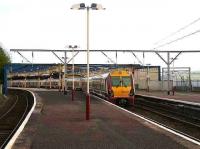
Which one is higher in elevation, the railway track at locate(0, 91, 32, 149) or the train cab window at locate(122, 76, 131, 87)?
the train cab window at locate(122, 76, 131, 87)

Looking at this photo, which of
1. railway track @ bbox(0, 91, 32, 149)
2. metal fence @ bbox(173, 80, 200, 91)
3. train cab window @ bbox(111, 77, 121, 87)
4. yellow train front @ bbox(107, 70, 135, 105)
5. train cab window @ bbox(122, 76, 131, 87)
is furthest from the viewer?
metal fence @ bbox(173, 80, 200, 91)

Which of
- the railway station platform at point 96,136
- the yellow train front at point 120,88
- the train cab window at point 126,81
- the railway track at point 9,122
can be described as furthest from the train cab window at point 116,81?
the railway station platform at point 96,136

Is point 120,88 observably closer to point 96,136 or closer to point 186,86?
point 96,136

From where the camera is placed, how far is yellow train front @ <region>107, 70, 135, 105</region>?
4081cm

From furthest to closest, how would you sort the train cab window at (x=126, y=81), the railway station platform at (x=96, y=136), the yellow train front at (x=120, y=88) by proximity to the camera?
the train cab window at (x=126, y=81) → the yellow train front at (x=120, y=88) → the railway station platform at (x=96, y=136)

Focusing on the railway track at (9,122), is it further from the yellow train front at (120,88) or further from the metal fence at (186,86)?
the metal fence at (186,86)

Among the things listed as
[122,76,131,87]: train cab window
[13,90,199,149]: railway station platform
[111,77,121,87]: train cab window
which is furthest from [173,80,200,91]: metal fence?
[13,90,199,149]: railway station platform

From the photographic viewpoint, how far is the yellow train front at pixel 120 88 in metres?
40.8

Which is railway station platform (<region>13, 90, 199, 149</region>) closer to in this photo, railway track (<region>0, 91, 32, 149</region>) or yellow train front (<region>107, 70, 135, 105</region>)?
railway track (<region>0, 91, 32, 149</region>)

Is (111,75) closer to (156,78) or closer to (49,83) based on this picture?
(156,78)

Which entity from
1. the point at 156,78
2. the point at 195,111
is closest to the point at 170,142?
the point at 195,111

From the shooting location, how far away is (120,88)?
40.9 m

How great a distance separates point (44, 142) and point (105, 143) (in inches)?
72.5

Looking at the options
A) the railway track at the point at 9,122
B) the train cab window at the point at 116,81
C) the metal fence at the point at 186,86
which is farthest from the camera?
the metal fence at the point at 186,86
